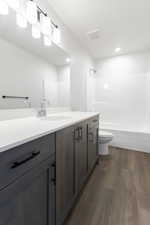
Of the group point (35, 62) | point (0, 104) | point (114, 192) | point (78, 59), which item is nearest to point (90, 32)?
point (78, 59)

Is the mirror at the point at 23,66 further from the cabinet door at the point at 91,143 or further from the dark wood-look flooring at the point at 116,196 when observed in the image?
the dark wood-look flooring at the point at 116,196

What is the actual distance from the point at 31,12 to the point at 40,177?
153 centimetres

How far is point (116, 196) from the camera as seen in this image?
4.74 feet

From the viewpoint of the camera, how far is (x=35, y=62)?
5.10 ft

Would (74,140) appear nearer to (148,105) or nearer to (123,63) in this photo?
(148,105)

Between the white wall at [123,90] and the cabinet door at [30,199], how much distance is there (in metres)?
2.79

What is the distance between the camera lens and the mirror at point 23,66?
1.19 meters

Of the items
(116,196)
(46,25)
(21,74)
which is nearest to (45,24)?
(46,25)

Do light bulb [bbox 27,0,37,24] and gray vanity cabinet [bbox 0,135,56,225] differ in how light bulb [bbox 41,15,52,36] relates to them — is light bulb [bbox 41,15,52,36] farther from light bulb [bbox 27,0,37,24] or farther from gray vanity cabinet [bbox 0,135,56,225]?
gray vanity cabinet [bbox 0,135,56,225]

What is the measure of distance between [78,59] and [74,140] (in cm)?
192

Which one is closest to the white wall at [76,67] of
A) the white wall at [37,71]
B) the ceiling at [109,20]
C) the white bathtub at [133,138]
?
the white wall at [37,71]

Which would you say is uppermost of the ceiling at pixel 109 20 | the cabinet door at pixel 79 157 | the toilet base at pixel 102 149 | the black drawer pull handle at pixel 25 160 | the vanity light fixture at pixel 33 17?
the ceiling at pixel 109 20

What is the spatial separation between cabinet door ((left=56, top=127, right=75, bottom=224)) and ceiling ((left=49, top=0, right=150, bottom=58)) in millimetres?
1676

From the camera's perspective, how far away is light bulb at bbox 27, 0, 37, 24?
4.13 ft
